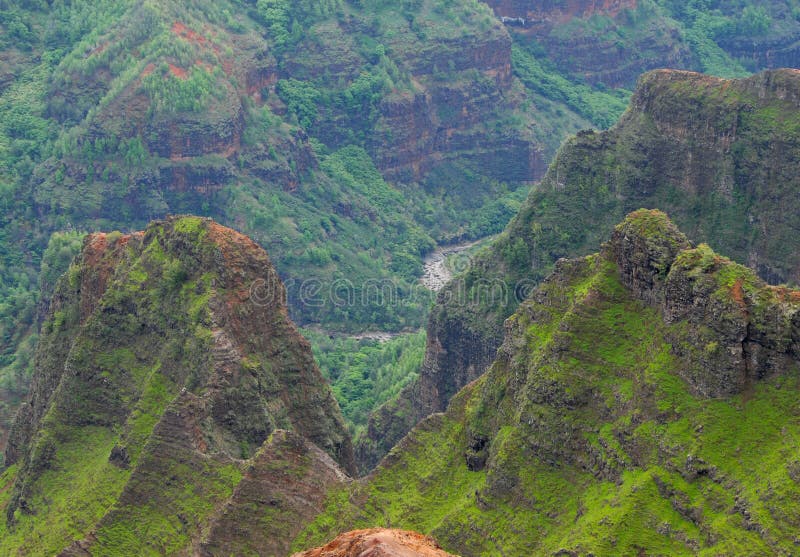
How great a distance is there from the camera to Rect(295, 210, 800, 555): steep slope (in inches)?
2731

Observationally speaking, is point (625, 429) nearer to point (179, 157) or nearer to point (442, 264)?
point (179, 157)

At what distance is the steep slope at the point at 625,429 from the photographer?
69.4 m

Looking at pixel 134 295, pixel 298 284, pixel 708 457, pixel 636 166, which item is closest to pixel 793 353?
pixel 708 457

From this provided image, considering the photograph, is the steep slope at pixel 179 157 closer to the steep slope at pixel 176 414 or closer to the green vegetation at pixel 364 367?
the green vegetation at pixel 364 367

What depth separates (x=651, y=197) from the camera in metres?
123

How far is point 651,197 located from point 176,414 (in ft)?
161

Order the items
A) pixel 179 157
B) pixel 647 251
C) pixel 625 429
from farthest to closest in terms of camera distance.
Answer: pixel 179 157
pixel 647 251
pixel 625 429

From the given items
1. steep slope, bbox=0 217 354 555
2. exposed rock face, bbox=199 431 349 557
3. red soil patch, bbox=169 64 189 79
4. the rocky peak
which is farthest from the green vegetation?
the rocky peak

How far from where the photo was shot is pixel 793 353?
7050 centimetres

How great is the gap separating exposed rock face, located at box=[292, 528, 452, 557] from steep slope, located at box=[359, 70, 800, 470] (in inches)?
2168

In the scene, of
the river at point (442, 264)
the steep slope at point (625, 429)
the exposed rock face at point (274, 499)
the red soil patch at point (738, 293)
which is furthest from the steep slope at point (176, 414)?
the river at point (442, 264)

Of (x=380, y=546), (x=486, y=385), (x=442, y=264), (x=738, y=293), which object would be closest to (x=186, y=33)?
(x=442, y=264)

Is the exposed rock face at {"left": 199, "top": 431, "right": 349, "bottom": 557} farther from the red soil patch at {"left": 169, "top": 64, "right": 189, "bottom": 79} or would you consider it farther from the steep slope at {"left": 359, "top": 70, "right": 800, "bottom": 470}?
the red soil patch at {"left": 169, "top": 64, "right": 189, "bottom": 79}

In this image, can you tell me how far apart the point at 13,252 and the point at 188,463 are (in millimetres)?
88975
